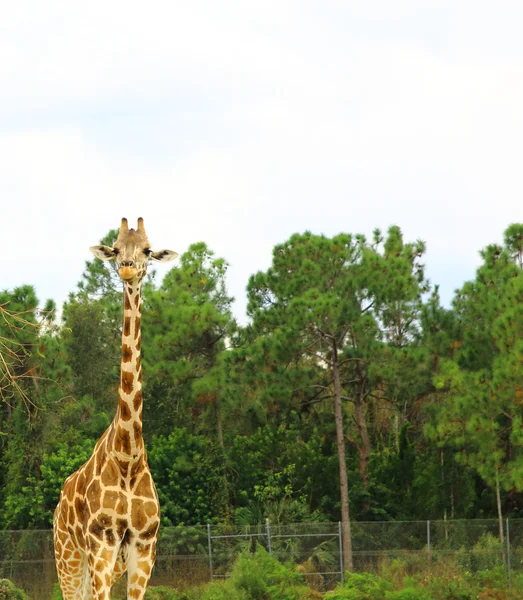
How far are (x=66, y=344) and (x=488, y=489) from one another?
13.3 m

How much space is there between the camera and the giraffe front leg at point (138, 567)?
31.3ft

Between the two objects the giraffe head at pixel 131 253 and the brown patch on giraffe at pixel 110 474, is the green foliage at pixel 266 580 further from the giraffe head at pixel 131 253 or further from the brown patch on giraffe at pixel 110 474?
the giraffe head at pixel 131 253

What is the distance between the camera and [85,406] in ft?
110

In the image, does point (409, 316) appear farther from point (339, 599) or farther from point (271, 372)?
point (339, 599)

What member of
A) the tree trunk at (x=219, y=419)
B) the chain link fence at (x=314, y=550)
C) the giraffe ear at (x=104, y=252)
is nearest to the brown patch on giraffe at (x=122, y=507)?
the giraffe ear at (x=104, y=252)

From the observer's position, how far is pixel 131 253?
9.26m

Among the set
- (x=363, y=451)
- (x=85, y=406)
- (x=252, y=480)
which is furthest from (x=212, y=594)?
(x=85, y=406)

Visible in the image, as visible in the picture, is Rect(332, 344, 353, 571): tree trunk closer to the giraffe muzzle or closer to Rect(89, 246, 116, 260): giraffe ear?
Rect(89, 246, 116, 260): giraffe ear

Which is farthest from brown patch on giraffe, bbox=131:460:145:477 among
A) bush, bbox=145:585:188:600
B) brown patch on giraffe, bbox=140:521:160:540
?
bush, bbox=145:585:188:600

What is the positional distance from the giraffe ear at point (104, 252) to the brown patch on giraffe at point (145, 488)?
2.01 meters

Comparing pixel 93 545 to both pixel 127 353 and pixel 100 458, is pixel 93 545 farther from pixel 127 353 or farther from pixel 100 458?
pixel 127 353

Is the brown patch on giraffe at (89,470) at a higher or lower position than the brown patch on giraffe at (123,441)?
lower

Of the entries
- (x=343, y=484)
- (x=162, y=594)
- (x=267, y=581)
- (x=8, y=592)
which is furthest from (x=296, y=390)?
(x=8, y=592)

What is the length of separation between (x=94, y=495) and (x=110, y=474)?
24 centimetres
